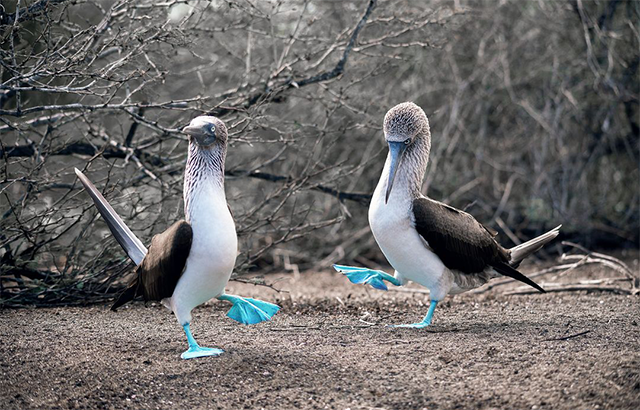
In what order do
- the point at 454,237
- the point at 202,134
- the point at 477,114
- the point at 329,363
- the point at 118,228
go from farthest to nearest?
the point at 477,114 < the point at 454,237 < the point at 118,228 < the point at 202,134 < the point at 329,363

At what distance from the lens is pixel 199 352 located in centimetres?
431

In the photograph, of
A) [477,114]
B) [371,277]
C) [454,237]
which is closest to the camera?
[454,237]

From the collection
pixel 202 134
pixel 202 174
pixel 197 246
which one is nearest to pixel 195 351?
pixel 197 246

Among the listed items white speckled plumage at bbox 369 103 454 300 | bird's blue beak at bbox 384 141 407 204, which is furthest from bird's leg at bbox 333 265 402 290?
bird's blue beak at bbox 384 141 407 204

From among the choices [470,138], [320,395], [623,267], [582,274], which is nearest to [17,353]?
[320,395]

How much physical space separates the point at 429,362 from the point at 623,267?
3.09 m

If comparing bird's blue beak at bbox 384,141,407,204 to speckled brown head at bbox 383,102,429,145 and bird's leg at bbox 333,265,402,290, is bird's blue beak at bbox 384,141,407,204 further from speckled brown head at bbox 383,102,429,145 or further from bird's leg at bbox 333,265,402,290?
bird's leg at bbox 333,265,402,290

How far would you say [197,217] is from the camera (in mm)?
4320

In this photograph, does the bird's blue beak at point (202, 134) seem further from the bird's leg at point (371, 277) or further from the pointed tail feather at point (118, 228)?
the bird's leg at point (371, 277)

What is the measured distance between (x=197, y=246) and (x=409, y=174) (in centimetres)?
156

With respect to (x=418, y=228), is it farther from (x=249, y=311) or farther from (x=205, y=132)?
(x=205, y=132)

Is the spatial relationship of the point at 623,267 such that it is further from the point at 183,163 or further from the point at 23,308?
the point at 23,308

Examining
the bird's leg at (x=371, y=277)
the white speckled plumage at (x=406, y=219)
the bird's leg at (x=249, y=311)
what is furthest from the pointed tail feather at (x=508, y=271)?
the bird's leg at (x=249, y=311)

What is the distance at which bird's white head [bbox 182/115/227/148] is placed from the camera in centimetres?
438
